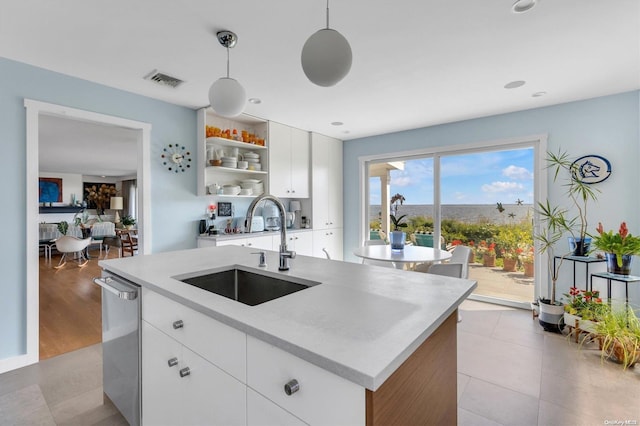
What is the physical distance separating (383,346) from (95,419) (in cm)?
200

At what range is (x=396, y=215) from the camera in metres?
4.79

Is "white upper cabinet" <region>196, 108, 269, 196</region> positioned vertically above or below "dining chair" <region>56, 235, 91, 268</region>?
above

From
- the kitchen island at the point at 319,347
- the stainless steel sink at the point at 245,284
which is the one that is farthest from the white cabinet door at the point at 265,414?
the stainless steel sink at the point at 245,284

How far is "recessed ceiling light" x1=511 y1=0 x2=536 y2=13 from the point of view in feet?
5.52

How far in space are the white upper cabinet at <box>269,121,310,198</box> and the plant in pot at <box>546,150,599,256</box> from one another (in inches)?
119

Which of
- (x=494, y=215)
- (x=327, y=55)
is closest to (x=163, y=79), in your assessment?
(x=327, y=55)

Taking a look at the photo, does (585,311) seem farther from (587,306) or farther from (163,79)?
(163,79)

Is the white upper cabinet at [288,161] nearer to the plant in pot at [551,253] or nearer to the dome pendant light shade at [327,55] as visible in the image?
the dome pendant light shade at [327,55]

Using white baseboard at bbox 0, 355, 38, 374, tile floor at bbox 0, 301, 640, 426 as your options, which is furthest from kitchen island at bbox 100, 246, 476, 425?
white baseboard at bbox 0, 355, 38, 374

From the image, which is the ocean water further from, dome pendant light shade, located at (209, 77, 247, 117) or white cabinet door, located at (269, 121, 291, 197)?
dome pendant light shade, located at (209, 77, 247, 117)

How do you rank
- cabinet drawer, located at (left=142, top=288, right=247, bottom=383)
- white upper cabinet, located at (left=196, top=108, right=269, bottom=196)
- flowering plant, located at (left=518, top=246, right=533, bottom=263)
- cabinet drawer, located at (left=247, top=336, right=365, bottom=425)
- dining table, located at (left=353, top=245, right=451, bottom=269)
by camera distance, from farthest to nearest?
flowering plant, located at (left=518, top=246, right=533, bottom=263) < white upper cabinet, located at (left=196, top=108, right=269, bottom=196) < dining table, located at (left=353, top=245, right=451, bottom=269) < cabinet drawer, located at (left=142, top=288, right=247, bottom=383) < cabinet drawer, located at (left=247, top=336, right=365, bottom=425)

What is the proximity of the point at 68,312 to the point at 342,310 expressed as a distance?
3927mm

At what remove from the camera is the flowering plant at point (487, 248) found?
155 inches

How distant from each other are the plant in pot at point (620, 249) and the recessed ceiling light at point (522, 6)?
6.94 ft
